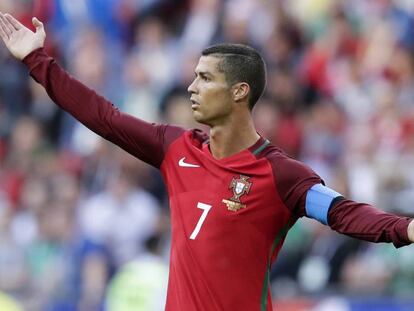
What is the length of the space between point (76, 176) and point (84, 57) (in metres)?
1.67

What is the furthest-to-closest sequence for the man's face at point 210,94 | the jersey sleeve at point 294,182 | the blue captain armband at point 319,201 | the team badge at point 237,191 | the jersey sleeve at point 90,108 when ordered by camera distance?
1. the jersey sleeve at point 90,108
2. the man's face at point 210,94
3. the team badge at point 237,191
4. the jersey sleeve at point 294,182
5. the blue captain armband at point 319,201

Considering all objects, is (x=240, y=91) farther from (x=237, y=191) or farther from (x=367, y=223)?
(x=367, y=223)

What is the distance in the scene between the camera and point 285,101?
13.9 meters

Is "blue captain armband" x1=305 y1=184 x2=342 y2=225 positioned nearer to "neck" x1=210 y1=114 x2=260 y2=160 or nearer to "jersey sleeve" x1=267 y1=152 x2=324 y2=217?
"jersey sleeve" x1=267 y1=152 x2=324 y2=217

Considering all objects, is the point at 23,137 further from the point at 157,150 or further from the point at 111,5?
the point at 157,150

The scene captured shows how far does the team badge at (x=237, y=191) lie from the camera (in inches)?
257

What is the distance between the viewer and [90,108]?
22.3ft

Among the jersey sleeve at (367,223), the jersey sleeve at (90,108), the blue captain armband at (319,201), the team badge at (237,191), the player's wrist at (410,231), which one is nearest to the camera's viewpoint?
the player's wrist at (410,231)

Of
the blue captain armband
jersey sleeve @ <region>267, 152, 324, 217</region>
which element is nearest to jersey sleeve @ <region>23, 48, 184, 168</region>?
jersey sleeve @ <region>267, 152, 324, 217</region>

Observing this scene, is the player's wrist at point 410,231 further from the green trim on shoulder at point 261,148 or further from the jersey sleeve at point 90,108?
the jersey sleeve at point 90,108

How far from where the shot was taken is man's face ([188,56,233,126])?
6660 mm

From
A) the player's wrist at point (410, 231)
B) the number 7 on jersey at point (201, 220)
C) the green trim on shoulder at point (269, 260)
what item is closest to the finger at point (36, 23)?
the number 7 on jersey at point (201, 220)

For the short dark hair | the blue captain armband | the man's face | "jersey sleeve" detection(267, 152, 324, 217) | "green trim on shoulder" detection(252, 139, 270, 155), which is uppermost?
the short dark hair

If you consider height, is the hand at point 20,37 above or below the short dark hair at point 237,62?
above
